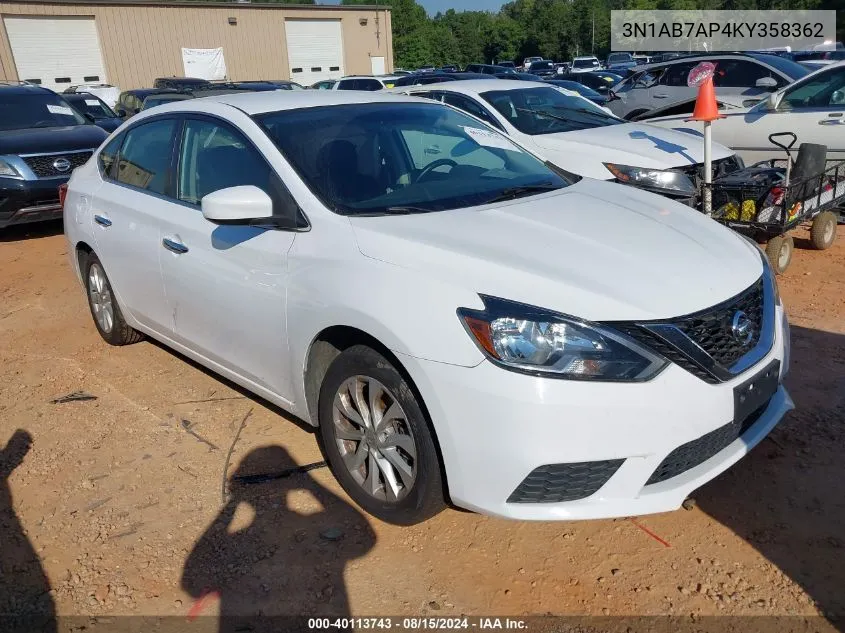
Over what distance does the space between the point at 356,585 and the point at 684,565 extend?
1228 mm

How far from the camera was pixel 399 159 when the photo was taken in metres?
3.56

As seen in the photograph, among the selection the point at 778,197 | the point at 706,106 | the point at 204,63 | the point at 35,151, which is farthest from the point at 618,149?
the point at 204,63

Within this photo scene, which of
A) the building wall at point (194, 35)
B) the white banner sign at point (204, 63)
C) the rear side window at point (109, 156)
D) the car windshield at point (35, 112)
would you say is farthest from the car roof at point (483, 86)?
the white banner sign at point (204, 63)

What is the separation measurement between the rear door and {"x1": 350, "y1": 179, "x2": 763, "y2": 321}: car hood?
1.60 metres

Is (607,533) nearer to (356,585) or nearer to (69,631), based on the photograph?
(356,585)

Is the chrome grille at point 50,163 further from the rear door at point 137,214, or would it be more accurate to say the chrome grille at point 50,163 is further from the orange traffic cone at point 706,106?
the orange traffic cone at point 706,106

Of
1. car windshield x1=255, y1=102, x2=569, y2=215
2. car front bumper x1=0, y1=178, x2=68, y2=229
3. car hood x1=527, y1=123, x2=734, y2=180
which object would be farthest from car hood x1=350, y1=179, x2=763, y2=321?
car front bumper x1=0, y1=178, x2=68, y2=229

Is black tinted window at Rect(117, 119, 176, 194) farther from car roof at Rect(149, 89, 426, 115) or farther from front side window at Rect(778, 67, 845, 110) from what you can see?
front side window at Rect(778, 67, 845, 110)

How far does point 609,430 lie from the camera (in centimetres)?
239

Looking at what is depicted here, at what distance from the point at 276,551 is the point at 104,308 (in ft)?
9.13

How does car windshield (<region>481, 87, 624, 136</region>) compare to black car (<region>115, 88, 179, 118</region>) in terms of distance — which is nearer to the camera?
car windshield (<region>481, 87, 624, 136</region>)

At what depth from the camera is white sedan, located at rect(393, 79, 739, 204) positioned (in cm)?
626

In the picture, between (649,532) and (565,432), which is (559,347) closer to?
(565,432)

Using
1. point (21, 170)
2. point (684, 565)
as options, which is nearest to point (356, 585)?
point (684, 565)
